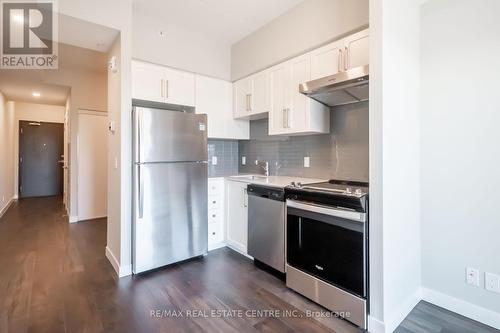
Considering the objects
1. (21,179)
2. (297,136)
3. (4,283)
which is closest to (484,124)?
(297,136)

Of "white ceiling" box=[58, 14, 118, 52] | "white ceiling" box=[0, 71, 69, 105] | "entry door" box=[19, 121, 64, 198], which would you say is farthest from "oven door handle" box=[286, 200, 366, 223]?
"entry door" box=[19, 121, 64, 198]

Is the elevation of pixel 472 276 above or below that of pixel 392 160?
below

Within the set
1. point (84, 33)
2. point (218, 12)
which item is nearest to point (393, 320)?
point (218, 12)

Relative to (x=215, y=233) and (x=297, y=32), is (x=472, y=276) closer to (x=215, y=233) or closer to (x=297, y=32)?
(x=215, y=233)

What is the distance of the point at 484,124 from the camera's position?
1.82 meters

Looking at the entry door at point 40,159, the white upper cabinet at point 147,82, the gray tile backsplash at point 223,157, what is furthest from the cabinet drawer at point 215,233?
the entry door at point 40,159

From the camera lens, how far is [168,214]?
2.71 meters

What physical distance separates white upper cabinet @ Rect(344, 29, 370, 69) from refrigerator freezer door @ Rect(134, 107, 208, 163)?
5.38 feet

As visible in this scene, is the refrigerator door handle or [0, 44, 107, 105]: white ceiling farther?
[0, 44, 107, 105]: white ceiling

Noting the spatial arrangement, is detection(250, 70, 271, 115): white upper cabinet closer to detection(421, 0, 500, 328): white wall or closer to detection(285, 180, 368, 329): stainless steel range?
detection(285, 180, 368, 329): stainless steel range

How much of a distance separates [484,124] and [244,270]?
95.1 inches

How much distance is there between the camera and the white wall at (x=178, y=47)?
2.75m

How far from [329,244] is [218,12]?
266 centimetres

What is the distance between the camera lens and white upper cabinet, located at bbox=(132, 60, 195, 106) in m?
2.75
